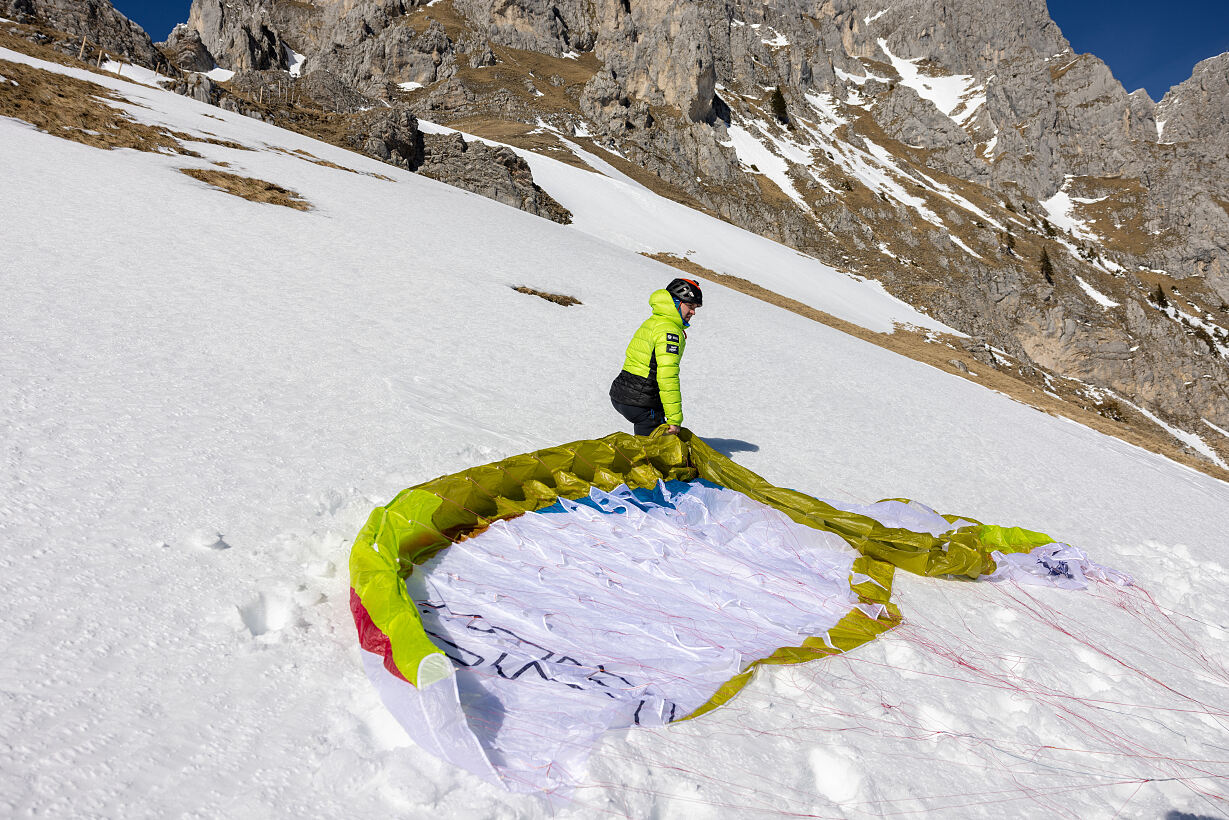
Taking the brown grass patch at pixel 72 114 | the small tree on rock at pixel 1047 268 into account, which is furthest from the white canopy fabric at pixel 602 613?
the small tree on rock at pixel 1047 268

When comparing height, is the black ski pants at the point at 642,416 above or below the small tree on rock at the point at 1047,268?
below

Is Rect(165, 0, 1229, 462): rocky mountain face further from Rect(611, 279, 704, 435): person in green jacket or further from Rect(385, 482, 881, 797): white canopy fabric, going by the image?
Rect(385, 482, 881, 797): white canopy fabric

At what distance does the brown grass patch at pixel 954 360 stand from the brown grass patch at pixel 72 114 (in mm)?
15536

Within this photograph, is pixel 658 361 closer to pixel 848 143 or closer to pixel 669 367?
pixel 669 367

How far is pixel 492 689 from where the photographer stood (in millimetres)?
2496

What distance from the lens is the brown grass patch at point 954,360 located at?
44.5ft

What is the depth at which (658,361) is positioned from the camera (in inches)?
190

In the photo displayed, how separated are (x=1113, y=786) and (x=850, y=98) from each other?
125 meters

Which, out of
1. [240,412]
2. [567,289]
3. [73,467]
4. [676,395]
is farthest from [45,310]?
[567,289]

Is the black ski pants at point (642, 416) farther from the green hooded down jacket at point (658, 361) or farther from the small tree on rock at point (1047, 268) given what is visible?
the small tree on rock at point (1047, 268)

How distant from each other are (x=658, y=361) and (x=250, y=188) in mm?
11578

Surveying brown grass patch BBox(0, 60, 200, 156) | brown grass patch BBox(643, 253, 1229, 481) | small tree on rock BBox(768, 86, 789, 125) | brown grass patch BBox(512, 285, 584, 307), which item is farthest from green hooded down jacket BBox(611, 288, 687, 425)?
small tree on rock BBox(768, 86, 789, 125)

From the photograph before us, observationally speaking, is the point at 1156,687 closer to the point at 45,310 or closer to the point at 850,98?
the point at 45,310

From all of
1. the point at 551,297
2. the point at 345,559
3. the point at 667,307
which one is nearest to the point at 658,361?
the point at 667,307
